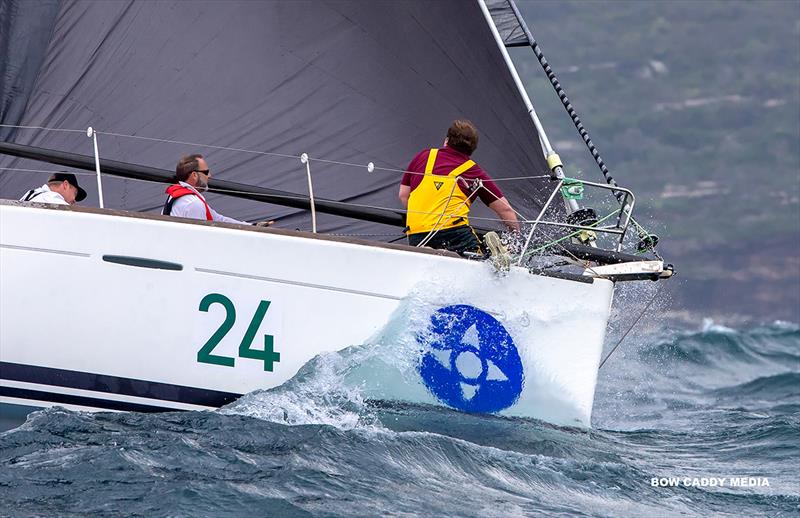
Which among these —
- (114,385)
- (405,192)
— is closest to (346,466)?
(114,385)

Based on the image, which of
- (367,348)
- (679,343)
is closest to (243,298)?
(367,348)

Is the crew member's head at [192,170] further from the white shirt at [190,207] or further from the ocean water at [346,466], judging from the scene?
the ocean water at [346,466]

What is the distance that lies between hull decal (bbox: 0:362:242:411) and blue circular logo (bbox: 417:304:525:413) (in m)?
0.86

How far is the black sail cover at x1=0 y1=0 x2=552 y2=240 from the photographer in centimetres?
604

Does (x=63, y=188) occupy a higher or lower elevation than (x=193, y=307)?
higher

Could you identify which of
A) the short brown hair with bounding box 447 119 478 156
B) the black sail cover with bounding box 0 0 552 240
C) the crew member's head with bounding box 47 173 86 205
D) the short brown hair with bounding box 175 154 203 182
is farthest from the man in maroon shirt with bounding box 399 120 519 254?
the crew member's head with bounding box 47 173 86 205

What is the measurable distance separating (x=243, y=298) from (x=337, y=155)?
1.64 meters

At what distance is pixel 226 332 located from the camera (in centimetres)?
477

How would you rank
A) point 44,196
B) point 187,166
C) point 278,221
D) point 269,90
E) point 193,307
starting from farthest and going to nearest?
point 278,221
point 269,90
point 187,166
point 44,196
point 193,307

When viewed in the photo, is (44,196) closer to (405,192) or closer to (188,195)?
(188,195)

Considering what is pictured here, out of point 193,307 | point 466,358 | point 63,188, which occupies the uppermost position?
point 63,188

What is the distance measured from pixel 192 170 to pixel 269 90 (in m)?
1.03

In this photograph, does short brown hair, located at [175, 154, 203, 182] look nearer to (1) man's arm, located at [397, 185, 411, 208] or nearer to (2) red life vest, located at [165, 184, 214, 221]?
(2) red life vest, located at [165, 184, 214, 221]

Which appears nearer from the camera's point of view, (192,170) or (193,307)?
(193,307)
